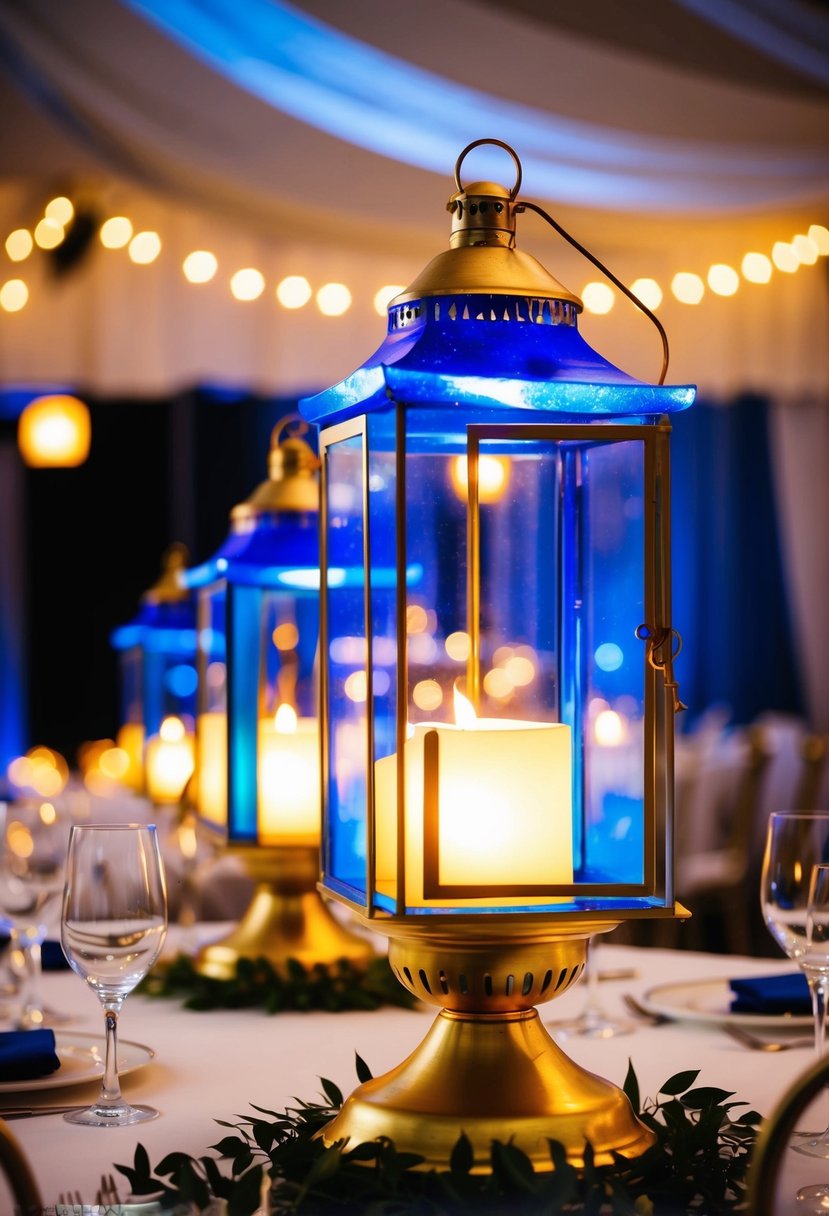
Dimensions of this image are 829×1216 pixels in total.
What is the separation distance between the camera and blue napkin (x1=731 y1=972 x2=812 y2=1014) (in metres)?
1.66

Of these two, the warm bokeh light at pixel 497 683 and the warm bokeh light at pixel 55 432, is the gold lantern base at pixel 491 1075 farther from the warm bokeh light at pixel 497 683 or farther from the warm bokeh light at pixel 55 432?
the warm bokeh light at pixel 55 432

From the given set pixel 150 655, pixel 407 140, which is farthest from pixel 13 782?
pixel 150 655

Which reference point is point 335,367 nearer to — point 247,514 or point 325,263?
point 325,263

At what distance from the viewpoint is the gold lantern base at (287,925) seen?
1.92m

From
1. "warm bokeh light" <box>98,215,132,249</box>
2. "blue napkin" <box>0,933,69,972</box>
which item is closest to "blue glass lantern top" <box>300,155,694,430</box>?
"blue napkin" <box>0,933,69,972</box>

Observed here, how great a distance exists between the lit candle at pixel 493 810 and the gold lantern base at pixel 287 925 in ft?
2.62

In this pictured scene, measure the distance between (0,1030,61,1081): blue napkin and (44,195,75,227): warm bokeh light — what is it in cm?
601

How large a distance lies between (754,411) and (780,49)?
4020 mm

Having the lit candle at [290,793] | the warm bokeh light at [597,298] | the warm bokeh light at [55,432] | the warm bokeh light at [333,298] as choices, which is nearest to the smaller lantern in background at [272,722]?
the lit candle at [290,793]

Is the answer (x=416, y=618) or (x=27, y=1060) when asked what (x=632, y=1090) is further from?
(x=27, y=1060)

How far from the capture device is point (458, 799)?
3.76 feet

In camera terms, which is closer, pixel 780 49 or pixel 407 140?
pixel 780 49

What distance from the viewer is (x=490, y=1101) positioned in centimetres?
113

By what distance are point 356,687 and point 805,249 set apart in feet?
17.3
